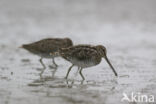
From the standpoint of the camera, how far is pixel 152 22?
1512 cm

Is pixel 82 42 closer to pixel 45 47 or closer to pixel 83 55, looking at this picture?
pixel 45 47

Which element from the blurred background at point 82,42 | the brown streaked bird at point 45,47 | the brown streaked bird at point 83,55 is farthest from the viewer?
the brown streaked bird at point 45,47

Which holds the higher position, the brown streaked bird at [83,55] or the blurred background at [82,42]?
the brown streaked bird at [83,55]

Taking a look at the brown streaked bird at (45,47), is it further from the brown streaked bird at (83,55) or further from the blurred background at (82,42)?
the brown streaked bird at (83,55)

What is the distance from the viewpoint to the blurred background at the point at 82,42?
610cm

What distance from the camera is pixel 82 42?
39.1ft

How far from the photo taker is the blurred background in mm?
6100

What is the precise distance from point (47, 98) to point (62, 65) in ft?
11.1

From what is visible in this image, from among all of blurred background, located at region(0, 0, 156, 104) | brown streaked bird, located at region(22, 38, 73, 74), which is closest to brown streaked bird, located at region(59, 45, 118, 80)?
blurred background, located at region(0, 0, 156, 104)

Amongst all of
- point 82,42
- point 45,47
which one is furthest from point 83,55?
point 82,42

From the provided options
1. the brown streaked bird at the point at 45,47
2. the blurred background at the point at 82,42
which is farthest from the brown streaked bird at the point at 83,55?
the brown streaked bird at the point at 45,47

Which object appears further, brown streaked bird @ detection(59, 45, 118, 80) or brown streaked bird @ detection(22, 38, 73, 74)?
brown streaked bird @ detection(22, 38, 73, 74)

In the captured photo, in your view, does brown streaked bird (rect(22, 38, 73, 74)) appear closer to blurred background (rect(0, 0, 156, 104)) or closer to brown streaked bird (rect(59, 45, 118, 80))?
blurred background (rect(0, 0, 156, 104))

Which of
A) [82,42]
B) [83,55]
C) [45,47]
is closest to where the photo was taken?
[83,55]
